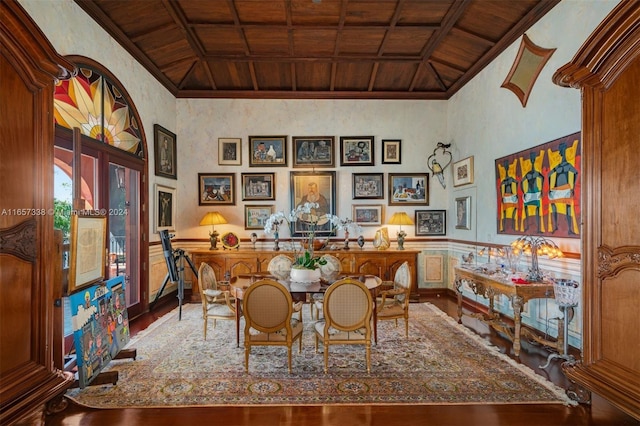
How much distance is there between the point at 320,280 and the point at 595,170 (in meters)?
2.94

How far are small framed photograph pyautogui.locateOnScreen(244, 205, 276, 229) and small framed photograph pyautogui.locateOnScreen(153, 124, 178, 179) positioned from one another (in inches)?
69.4

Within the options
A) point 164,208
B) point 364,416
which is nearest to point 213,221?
point 164,208

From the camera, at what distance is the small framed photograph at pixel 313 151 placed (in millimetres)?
7289

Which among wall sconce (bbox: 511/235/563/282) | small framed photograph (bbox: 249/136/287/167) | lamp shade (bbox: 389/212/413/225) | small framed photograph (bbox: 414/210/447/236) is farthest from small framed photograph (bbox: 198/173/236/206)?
wall sconce (bbox: 511/235/563/282)

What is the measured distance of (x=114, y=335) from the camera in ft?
11.6

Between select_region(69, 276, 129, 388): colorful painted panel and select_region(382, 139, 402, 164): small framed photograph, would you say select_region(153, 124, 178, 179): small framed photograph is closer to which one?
select_region(69, 276, 129, 388): colorful painted panel

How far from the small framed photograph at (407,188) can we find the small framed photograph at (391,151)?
0.34 meters

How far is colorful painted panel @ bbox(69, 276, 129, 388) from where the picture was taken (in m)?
2.92

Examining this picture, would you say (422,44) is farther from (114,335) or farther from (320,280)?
(114,335)

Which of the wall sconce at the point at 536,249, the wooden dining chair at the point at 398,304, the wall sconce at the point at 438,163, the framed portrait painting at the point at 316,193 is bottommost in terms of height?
the wooden dining chair at the point at 398,304

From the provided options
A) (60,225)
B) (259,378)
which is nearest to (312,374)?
(259,378)

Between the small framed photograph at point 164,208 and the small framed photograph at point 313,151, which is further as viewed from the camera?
the small framed photograph at point 313,151

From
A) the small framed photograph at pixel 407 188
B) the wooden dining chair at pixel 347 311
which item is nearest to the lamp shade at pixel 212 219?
the small framed photograph at pixel 407 188

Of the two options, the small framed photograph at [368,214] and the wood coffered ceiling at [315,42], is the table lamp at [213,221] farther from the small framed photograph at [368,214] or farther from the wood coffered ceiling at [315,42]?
the small framed photograph at [368,214]
